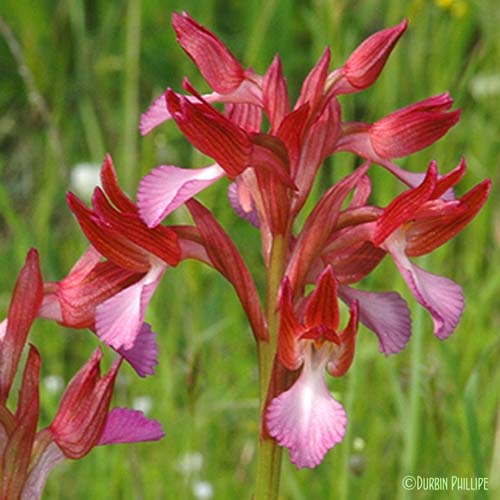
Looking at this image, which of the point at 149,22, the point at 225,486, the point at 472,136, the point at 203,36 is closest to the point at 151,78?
the point at 149,22

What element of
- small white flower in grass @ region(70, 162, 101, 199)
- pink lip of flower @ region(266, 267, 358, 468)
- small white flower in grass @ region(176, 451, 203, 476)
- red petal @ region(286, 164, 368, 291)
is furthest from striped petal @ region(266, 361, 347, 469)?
small white flower in grass @ region(70, 162, 101, 199)

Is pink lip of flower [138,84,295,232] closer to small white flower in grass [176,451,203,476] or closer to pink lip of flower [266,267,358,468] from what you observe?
pink lip of flower [266,267,358,468]

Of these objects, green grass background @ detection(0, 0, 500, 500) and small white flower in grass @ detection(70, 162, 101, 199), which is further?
small white flower in grass @ detection(70, 162, 101, 199)

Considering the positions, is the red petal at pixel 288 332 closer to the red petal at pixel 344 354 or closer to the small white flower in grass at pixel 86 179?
the red petal at pixel 344 354

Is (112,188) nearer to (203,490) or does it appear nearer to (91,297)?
(91,297)

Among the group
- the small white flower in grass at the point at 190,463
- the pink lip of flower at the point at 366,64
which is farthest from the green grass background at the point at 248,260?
the pink lip of flower at the point at 366,64

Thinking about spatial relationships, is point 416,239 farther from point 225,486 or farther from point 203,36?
point 225,486

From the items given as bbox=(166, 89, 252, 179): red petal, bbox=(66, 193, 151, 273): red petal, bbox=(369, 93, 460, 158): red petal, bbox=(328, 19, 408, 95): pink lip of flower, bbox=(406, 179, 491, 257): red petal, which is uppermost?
bbox=(328, 19, 408, 95): pink lip of flower
